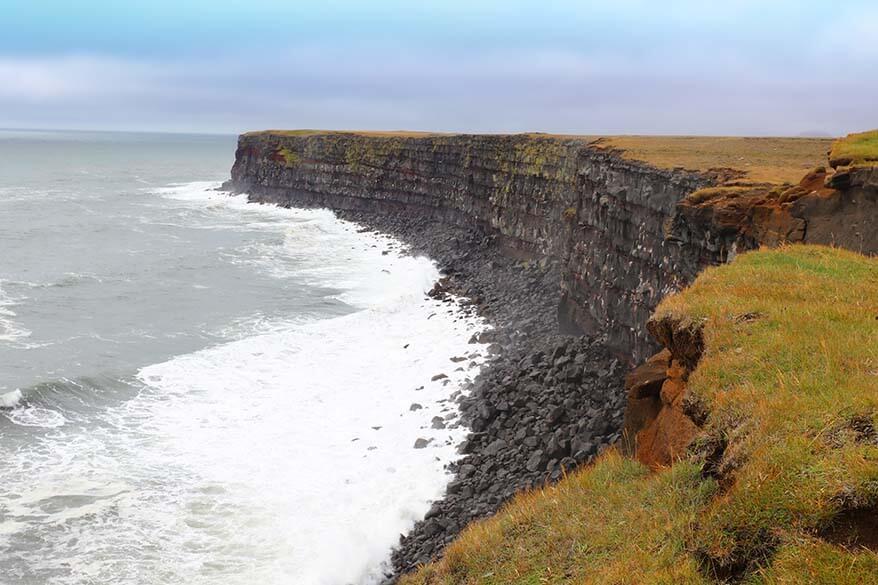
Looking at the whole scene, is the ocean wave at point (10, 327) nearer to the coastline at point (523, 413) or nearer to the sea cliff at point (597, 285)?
the sea cliff at point (597, 285)

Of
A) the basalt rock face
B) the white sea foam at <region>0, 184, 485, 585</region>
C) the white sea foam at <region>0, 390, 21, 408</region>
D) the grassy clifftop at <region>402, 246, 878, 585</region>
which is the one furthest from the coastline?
the white sea foam at <region>0, 390, 21, 408</region>

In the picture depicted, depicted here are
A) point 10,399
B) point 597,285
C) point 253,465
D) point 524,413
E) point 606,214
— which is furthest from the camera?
point 597,285

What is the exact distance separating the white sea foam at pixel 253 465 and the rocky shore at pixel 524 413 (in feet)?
2.01

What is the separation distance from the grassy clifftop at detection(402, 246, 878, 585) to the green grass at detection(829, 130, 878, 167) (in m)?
3.23

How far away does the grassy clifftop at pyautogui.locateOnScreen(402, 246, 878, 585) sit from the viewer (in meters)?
6.43

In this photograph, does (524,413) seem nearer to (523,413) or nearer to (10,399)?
(523,413)

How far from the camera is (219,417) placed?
65.5 feet

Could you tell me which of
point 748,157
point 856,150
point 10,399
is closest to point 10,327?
point 10,399

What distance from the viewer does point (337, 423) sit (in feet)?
64.7

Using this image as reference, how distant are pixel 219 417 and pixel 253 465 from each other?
3.13 metres

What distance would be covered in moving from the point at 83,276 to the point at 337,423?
26017 millimetres

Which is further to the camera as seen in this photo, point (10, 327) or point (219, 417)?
point (10, 327)

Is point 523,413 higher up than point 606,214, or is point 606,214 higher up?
point 606,214

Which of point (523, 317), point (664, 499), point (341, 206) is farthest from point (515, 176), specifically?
point (664, 499)
